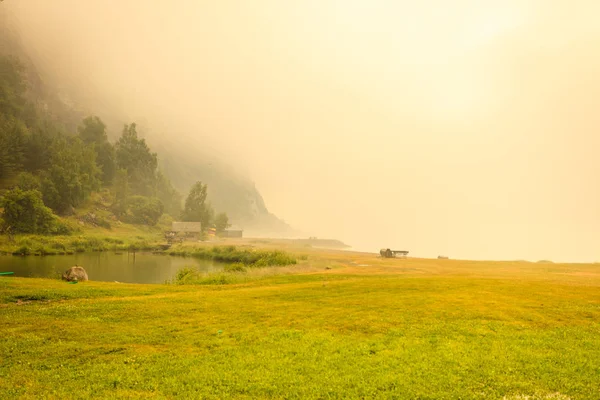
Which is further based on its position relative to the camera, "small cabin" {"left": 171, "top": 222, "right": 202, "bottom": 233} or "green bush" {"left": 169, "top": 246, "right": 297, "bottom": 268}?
"small cabin" {"left": 171, "top": 222, "right": 202, "bottom": 233}

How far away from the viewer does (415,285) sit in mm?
32594

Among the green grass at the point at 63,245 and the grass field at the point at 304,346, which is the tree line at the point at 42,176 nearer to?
the green grass at the point at 63,245

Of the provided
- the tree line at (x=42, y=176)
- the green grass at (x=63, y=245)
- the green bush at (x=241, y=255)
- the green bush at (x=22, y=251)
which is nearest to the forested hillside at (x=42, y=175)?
the tree line at (x=42, y=176)

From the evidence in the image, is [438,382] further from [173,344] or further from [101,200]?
[101,200]

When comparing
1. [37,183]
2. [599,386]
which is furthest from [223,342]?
[37,183]

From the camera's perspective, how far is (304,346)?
16.3m

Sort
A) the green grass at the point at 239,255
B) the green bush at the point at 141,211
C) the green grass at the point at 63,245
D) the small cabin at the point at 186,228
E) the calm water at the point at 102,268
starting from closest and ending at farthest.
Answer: the calm water at the point at 102,268
the green grass at the point at 239,255
the green grass at the point at 63,245
the small cabin at the point at 186,228
the green bush at the point at 141,211

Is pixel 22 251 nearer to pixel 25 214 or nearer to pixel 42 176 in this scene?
pixel 25 214

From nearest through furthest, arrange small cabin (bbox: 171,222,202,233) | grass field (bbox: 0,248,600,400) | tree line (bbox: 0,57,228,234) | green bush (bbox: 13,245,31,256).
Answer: grass field (bbox: 0,248,600,400)
green bush (bbox: 13,245,31,256)
tree line (bbox: 0,57,228,234)
small cabin (bbox: 171,222,202,233)

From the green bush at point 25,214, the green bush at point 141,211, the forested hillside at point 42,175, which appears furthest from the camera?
the green bush at point 141,211

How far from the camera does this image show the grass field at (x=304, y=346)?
12.3 m

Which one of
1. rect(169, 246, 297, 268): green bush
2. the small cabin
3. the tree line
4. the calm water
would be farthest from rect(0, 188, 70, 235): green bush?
the small cabin

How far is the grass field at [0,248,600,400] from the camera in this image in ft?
40.3

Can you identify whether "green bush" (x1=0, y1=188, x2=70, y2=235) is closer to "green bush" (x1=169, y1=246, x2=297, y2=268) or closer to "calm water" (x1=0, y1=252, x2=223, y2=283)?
"calm water" (x1=0, y1=252, x2=223, y2=283)
